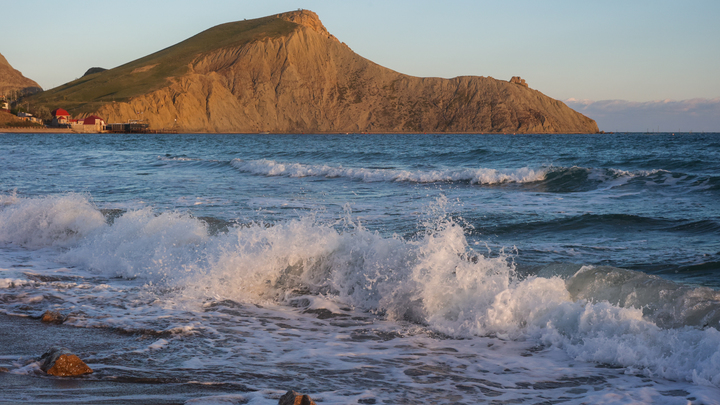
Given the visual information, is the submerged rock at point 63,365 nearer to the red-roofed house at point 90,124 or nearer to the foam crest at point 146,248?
the foam crest at point 146,248

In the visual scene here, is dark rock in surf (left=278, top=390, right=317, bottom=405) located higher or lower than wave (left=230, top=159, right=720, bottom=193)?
lower

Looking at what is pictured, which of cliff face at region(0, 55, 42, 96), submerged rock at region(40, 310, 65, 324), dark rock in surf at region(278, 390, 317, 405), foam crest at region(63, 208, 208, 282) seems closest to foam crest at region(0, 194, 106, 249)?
foam crest at region(63, 208, 208, 282)

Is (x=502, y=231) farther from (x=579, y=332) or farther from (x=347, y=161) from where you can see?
(x=347, y=161)

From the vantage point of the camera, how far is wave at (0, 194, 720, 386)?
459cm

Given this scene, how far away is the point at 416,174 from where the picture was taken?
803 inches

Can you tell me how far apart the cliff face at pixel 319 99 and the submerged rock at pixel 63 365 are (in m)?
116

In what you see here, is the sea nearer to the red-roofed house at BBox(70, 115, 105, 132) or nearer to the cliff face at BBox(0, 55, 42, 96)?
the red-roofed house at BBox(70, 115, 105, 132)

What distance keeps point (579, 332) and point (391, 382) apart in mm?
2036

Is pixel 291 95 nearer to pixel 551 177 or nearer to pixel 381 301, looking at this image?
pixel 551 177

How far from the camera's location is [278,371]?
4062 millimetres

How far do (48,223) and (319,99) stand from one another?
12856cm

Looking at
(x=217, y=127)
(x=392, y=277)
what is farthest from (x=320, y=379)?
(x=217, y=127)

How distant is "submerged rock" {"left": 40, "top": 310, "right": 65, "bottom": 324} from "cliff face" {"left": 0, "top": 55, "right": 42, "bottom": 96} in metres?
206

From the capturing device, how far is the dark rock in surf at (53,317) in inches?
200
